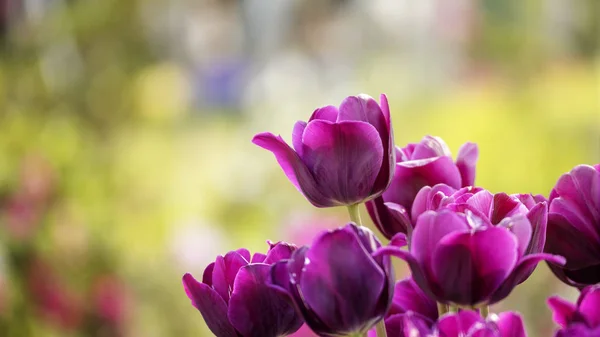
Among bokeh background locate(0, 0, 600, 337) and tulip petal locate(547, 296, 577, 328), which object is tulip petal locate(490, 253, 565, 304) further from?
bokeh background locate(0, 0, 600, 337)

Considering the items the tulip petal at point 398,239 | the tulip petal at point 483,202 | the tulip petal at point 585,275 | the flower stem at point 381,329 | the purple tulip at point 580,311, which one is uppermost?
the tulip petal at point 483,202

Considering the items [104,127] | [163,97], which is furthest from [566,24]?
[104,127]

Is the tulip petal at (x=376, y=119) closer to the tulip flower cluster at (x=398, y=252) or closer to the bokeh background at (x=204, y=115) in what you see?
the tulip flower cluster at (x=398, y=252)

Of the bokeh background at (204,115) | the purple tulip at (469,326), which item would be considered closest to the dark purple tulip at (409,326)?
the purple tulip at (469,326)

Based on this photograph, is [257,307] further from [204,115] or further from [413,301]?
[204,115]

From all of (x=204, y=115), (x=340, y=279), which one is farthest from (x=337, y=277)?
(x=204, y=115)

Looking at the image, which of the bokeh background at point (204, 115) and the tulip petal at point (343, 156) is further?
the bokeh background at point (204, 115)

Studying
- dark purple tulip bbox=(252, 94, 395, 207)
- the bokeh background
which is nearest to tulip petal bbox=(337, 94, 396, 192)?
dark purple tulip bbox=(252, 94, 395, 207)

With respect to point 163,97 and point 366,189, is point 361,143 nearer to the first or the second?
point 366,189
